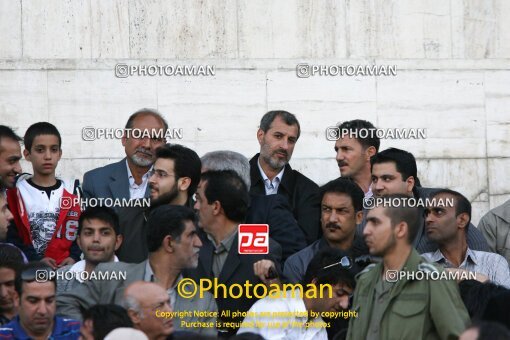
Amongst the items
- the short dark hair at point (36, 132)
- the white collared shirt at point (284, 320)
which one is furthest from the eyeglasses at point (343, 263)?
the short dark hair at point (36, 132)

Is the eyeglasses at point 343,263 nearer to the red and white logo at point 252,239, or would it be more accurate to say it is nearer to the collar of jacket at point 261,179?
the red and white logo at point 252,239

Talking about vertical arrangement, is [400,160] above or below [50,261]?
above

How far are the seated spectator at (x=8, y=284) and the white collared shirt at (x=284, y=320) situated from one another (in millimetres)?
1806

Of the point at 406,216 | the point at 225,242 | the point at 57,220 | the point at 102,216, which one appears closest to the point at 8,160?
the point at 57,220

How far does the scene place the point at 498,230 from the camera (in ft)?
46.0

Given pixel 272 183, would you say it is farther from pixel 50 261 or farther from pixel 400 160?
pixel 50 261

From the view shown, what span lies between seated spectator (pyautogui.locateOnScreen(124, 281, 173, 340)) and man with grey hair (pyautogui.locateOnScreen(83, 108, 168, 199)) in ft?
8.09

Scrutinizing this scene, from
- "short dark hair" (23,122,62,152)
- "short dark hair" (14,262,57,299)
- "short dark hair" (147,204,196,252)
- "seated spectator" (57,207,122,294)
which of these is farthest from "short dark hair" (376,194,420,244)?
"short dark hair" (23,122,62,152)

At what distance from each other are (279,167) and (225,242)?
1859mm

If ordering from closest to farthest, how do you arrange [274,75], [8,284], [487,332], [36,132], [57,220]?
1. [487,332]
2. [8,284]
3. [57,220]
4. [36,132]
5. [274,75]

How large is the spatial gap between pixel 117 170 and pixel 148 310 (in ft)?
9.76

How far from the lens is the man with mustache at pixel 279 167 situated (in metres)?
14.1

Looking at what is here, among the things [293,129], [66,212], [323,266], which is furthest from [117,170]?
[323,266]

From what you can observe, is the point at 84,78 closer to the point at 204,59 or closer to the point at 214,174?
the point at 204,59
